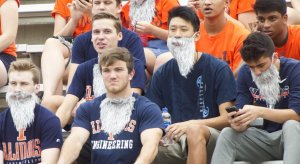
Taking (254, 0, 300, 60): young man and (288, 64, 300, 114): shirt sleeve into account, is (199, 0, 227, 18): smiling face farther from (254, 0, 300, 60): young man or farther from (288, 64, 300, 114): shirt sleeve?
(288, 64, 300, 114): shirt sleeve

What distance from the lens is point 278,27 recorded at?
229 inches

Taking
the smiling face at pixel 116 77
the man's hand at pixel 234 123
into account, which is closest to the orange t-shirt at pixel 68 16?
the smiling face at pixel 116 77

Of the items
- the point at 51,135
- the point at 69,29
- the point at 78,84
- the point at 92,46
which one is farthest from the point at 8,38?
the point at 51,135

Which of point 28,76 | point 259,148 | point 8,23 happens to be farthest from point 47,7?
point 259,148

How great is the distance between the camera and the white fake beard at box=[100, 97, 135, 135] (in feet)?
17.2

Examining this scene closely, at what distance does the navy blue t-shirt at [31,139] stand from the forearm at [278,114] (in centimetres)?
135

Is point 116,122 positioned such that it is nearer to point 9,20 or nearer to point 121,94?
point 121,94

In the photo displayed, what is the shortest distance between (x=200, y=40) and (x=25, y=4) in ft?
9.16

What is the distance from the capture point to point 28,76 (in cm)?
543

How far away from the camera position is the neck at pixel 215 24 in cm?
636

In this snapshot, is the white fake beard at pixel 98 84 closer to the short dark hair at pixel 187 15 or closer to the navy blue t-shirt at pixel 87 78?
the navy blue t-shirt at pixel 87 78

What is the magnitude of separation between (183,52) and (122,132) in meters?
0.84

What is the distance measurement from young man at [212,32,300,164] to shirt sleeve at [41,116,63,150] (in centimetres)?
104

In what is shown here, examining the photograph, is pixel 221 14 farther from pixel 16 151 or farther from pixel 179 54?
pixel 16 151
